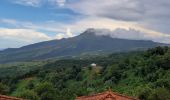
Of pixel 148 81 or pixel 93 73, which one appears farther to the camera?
pixel 93 73

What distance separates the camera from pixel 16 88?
509 feet

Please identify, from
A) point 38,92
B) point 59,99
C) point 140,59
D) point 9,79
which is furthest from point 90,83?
point 9,79

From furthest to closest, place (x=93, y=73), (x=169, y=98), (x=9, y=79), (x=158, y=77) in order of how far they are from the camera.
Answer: (x=9, y=79), (x=93, y=73), (x=158, y=77), (x=169, y=98)

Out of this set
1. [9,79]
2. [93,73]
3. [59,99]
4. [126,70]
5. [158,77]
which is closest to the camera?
[59,99]

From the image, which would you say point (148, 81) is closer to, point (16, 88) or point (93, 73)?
point (93, 73)

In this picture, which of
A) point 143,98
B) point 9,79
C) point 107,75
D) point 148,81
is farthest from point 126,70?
point 9,79

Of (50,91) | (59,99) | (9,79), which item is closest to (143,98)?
(59,99)

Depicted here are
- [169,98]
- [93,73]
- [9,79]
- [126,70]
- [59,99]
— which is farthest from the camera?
[9,79]

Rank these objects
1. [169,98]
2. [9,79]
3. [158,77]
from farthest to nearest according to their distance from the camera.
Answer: [9,79], [158,77], [169,98]

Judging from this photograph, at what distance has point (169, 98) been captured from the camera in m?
75.8

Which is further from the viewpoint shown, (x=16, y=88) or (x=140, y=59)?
(x=16, y=88)

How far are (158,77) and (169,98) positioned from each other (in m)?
29.3

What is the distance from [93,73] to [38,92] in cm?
3959

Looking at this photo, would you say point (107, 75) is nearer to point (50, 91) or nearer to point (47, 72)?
point (50, 91)
